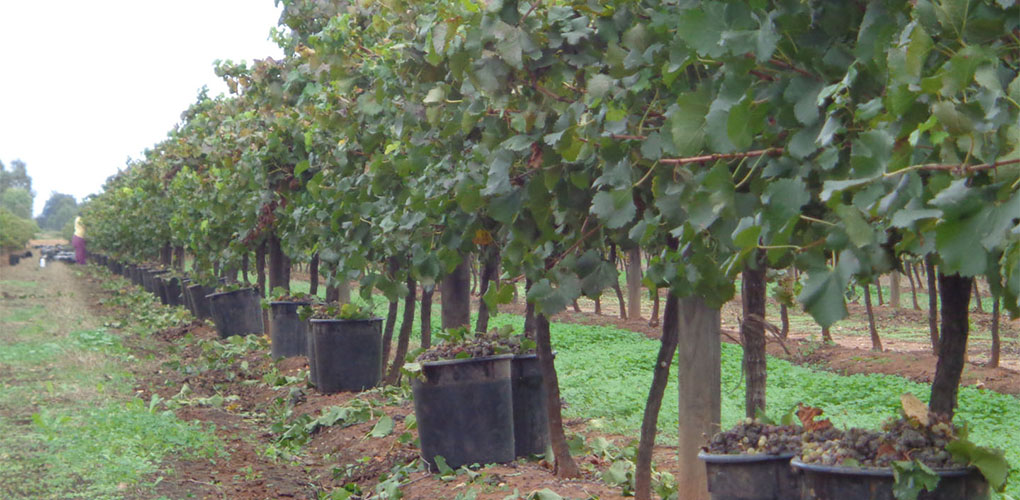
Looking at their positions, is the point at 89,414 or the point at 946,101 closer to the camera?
the point at 946,101

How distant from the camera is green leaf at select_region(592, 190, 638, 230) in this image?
3.27 metres

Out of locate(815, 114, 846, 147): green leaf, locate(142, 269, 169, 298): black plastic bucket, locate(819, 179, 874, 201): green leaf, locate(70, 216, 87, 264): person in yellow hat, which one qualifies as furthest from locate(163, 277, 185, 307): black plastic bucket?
locate(70, 216, 87, 264): person in yellow hat

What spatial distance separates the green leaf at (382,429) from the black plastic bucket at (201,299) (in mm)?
12759

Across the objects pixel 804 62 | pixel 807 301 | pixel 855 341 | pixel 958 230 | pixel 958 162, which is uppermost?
pixel 804 62

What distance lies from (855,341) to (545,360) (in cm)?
1694

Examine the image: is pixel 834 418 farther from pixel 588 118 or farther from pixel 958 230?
pixel 958 230

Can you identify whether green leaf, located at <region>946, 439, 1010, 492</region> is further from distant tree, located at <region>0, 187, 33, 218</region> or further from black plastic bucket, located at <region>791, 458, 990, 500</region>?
distant tree, located at <region>0, 187, 33, 218</region>

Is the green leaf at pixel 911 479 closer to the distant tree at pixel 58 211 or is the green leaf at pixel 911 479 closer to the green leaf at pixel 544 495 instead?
the green leaf at pixel 544 495

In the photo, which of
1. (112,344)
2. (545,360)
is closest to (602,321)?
(112,344)

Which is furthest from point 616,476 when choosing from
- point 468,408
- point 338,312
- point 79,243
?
point 79,243

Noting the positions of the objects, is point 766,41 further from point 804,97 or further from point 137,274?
point 137,274

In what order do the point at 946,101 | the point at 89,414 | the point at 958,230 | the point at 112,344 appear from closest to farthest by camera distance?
the point at 958,230 < the point at 946,101 < the point at 89,414 < the point at 112,344

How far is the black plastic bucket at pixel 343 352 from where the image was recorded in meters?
9.98

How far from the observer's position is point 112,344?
15.0 meters
